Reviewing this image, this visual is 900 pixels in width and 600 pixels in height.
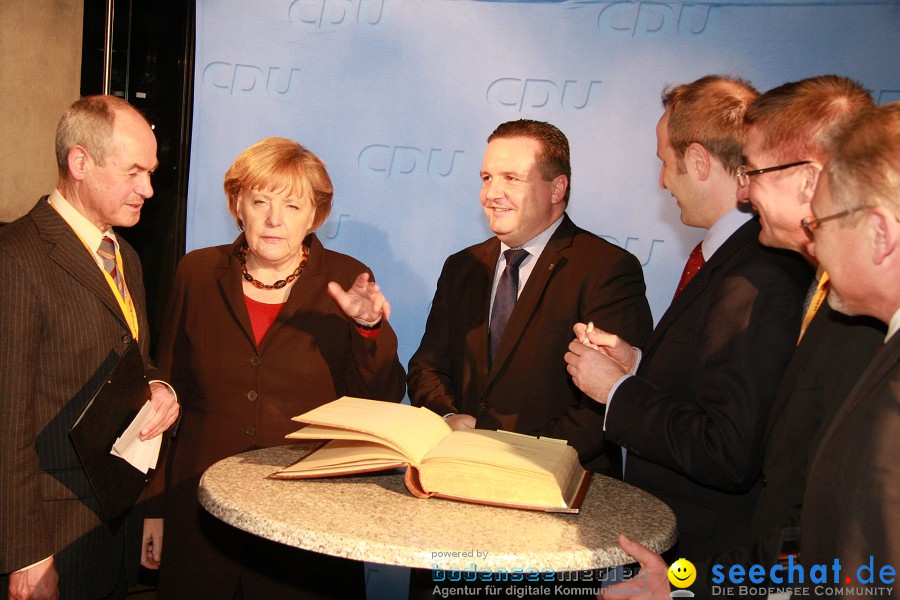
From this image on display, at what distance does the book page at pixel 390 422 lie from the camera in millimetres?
1674

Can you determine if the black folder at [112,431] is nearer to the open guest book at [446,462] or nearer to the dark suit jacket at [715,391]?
the open guest book at [446,462]

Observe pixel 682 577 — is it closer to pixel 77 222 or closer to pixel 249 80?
pixel 77 222

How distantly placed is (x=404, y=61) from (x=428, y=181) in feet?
2.07

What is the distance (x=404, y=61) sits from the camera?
426cm

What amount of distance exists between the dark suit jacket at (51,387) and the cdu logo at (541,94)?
7.61ft

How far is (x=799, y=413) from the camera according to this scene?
1.73 m

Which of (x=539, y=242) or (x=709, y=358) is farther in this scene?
(x=539, y=242)

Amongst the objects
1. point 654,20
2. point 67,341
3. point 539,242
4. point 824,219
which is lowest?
point 67,341

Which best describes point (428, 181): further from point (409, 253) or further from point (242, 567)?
point (242, 567)

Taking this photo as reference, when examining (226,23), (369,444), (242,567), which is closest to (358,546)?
(369,444)

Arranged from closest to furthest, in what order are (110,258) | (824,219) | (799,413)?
(824,219) → (799,413) → (110,258)

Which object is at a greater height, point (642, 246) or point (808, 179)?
point (808, 179)

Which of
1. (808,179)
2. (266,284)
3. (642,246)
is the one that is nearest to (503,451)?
(808,179)

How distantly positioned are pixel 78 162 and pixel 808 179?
6.77 ft
